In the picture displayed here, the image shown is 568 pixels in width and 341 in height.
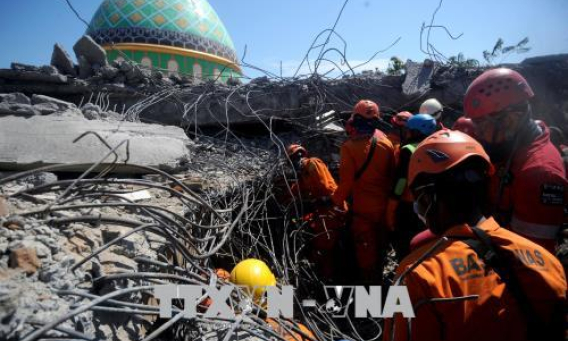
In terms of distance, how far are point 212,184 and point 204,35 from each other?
49.8ft

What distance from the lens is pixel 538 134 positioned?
2.20 m

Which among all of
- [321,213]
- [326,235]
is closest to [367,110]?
[321,213]

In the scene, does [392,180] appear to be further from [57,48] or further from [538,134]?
[57,48]

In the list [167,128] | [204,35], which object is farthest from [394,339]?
[204,35]

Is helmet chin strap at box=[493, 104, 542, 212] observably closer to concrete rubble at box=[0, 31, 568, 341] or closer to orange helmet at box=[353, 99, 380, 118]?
concrete rubble at box=[0, 31, 568, 341]

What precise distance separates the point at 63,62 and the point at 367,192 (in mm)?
5524

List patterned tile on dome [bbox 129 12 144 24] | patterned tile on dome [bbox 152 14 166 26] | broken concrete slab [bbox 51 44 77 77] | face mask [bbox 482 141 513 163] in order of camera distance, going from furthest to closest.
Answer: patterned tile on dome [bbox 152 14 166 26] → patterned tile on dome [bbox 129 12 144 24] → broken concrete slab [bbox 51 44 77 77] → face mask [bbox 482 141 513 163]

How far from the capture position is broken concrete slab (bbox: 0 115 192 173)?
106 inches

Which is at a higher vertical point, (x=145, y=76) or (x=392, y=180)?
(x=145, y=76)

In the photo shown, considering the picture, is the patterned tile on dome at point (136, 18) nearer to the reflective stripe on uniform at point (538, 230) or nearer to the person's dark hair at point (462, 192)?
the reflective stripe on uniform at point (538, 230)

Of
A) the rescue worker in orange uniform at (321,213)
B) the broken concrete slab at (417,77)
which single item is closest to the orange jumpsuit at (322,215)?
the rescue worker in orange uniform at (321,213)

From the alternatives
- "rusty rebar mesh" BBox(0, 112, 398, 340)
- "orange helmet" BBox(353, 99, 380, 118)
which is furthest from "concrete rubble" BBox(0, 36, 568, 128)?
"rusty rebar mesh" BBox(0, 112, 398, 340)

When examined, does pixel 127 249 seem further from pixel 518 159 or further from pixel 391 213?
pixel 391 213

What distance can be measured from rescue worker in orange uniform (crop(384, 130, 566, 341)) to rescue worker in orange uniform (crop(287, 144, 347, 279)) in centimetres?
272
